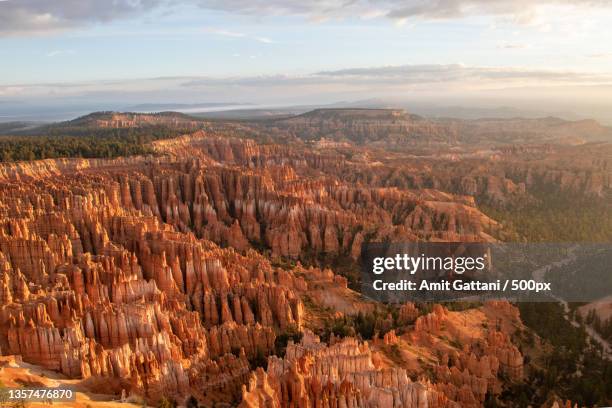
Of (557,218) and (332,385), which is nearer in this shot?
(332,385)

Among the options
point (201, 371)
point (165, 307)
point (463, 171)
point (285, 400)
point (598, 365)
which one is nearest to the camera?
point (285, 400)

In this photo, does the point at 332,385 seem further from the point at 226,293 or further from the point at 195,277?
the point at 195,277

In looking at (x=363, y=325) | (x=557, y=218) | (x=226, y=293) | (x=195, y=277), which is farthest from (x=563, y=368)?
(x=557, y=218)

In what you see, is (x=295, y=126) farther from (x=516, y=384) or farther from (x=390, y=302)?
(x=516, y=384)

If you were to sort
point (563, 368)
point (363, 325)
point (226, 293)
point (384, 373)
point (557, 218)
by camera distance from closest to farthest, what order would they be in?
point (384, 373) → point (563, 368) → point (226, 293) → point (363, 325) → point (557, 218)

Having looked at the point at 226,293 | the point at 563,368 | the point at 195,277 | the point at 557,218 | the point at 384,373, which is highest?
the point at 195,277

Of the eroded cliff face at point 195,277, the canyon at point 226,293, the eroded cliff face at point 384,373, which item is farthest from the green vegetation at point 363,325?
the eroded cliff face at point 384,373

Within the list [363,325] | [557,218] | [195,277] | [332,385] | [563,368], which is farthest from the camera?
[557,218]

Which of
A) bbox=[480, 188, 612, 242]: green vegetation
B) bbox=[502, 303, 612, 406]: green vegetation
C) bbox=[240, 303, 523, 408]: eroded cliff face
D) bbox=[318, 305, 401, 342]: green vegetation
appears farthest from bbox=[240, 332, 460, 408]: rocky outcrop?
bbox=[480, 188, 612, 242]: green vegetation

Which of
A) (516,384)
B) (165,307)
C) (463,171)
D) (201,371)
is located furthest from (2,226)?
(463,171)
